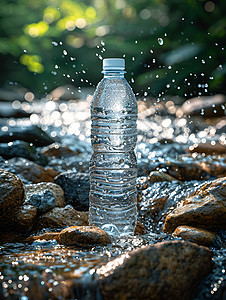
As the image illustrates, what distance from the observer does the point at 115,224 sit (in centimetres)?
278

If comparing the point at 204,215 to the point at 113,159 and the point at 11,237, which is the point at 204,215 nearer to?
the point at 113,159

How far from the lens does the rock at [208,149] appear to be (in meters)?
4.86

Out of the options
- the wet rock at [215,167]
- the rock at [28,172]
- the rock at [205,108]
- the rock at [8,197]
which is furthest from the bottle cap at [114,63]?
the rock at [205,108]

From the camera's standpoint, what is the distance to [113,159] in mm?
2867

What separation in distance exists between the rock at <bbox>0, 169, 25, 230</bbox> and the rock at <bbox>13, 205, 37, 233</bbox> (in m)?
0.04

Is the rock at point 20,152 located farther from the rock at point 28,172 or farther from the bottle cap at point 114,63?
the bottle cap at point 114,63

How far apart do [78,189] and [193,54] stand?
674cm

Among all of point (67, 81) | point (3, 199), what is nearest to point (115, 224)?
point (3, 199)

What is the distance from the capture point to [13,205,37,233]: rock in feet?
8.63

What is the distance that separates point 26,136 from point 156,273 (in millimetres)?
3719

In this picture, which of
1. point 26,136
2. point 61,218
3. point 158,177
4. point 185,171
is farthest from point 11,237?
point 26,136

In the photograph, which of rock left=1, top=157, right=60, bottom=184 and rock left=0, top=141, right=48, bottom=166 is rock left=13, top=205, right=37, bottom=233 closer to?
rock left=1, top=157, right=60, bottom=184

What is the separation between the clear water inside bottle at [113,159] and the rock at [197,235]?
0.48 meters

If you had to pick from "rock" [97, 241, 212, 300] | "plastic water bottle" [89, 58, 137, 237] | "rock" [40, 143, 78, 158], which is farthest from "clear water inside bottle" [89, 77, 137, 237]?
"rock" [40, 143, 78, 158]
